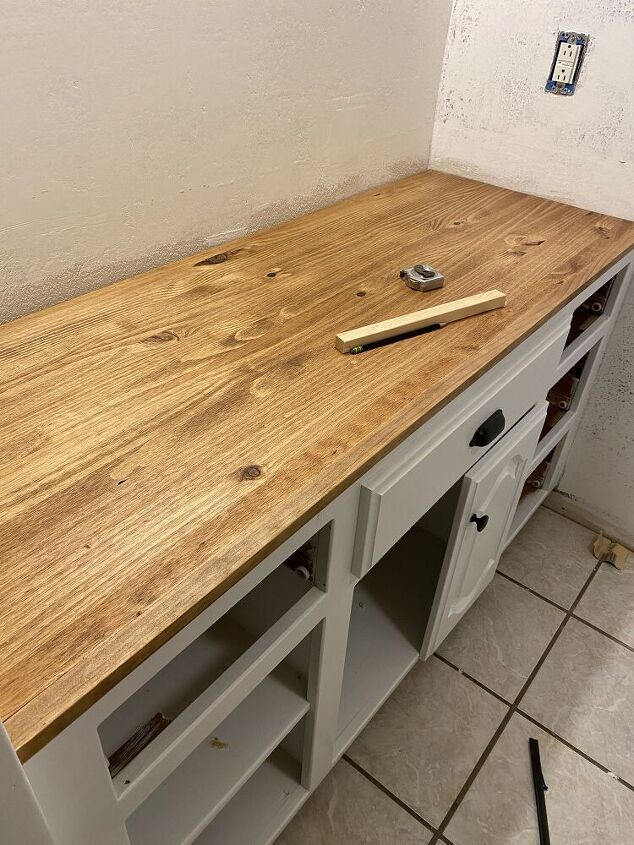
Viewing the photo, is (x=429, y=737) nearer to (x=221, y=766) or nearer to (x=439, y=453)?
(x=221, y=766)

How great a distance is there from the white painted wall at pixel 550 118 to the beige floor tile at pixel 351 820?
961 millimetres

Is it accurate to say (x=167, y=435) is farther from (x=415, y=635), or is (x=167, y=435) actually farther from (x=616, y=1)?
(x=616, y=1)

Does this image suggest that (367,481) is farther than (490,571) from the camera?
No

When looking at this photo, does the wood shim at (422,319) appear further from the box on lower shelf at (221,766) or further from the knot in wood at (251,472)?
the box on lower shelf at (221,766)

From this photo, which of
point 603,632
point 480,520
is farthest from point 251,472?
point 603,632

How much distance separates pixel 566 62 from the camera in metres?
1.23

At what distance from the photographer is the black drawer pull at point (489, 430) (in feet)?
2.96

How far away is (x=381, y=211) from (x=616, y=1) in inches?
21.6

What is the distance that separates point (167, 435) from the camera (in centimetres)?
69

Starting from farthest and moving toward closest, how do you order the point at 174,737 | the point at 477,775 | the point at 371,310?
1. the point at 477,775
2. the point at 371,310
3. the point at 174,737

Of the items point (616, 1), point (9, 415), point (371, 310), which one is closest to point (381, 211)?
point (371, 310)

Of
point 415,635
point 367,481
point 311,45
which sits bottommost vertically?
point 415,635

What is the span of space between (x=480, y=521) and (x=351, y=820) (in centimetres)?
59

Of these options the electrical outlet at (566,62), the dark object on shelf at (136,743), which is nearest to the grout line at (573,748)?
the dark object on shelf at (136,743)
